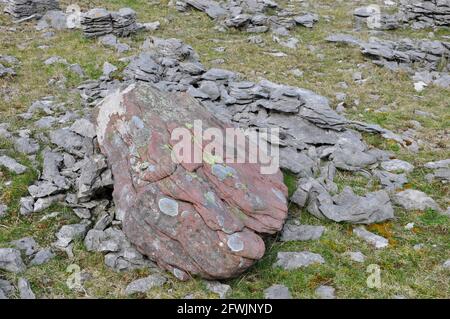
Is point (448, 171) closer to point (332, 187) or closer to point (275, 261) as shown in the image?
point (332, 187)

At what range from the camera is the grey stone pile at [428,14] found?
2289cm

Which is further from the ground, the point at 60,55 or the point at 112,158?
the point at 112,158

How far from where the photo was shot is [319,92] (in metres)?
16.1

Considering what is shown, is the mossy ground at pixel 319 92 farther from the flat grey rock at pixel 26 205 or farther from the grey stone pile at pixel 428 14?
the grey stone pile at pixel 428 14

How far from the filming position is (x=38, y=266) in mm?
8133

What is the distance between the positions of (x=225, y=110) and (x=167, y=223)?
19.0ft

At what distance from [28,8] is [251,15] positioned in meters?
10.7

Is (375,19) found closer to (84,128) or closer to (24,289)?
(84,128)

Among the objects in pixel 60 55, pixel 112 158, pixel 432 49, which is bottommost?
Result: pixel 432 49

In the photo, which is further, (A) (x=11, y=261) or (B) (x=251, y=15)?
(B) (x=251, y=15)

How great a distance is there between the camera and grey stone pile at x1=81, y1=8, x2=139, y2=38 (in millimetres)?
19359

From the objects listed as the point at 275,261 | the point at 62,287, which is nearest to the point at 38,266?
the point at 62,287

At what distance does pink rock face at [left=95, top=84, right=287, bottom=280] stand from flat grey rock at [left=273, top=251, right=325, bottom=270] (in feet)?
1.77

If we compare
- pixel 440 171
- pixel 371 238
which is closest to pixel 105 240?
pixel 371 238
